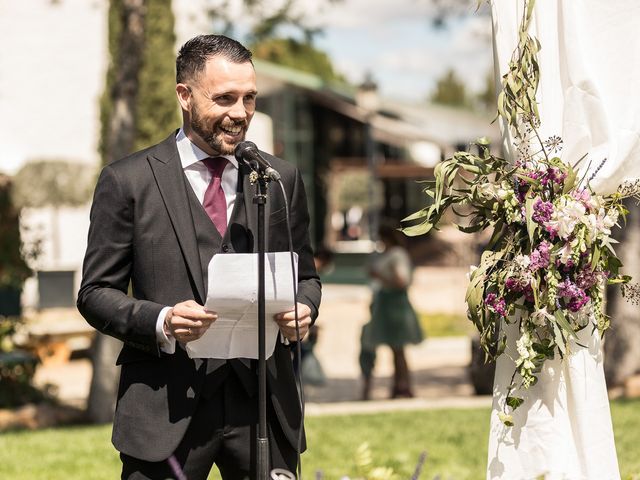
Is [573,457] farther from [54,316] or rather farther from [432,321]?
[432,321]

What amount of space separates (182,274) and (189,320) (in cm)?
29

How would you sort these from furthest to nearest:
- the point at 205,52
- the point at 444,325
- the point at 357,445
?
the point at 444,325 < the point at 357,445 < the point at 205,52

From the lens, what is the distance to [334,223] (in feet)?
114

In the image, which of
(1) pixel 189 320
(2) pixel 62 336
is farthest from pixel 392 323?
(1) pixel 189 320

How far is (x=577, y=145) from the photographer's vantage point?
348cm

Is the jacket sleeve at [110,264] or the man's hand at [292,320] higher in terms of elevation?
the jacket sleeve at [110,264]

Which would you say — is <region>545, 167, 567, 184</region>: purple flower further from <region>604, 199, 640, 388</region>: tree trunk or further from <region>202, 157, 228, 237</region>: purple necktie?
<region>604, 199, 640, 388</region>: tree trunk

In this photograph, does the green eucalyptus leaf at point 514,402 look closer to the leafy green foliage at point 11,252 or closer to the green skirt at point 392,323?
the green skirt at point 392,323

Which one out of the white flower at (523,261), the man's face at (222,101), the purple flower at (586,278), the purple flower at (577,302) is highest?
the man's face at (222,101)

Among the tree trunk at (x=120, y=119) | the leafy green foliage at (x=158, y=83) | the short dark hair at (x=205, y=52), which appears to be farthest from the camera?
the leafy green foliage at (x=158, y=83)

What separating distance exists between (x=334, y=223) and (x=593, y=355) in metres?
31.3

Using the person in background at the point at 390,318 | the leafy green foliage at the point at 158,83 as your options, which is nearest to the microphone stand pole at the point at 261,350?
the person in background at the point at 390,318

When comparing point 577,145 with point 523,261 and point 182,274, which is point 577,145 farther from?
point 182,274

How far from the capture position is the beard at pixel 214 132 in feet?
10.3
